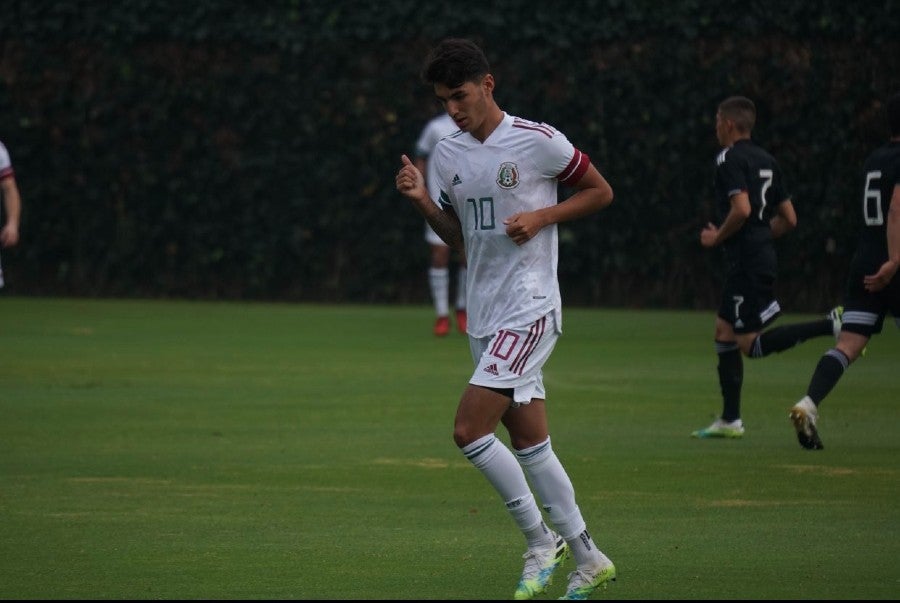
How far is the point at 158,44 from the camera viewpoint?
68.8 ft

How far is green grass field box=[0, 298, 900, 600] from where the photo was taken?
245 inches

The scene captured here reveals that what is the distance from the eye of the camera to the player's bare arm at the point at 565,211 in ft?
19.6

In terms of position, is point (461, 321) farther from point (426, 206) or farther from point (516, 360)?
point (516, 360)

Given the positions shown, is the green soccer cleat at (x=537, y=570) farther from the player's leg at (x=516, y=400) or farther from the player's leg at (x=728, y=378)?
the player's leg at (x=728, y=378)

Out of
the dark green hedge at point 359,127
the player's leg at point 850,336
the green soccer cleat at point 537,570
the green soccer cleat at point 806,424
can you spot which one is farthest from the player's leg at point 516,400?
the dark green hedge at point 359,127

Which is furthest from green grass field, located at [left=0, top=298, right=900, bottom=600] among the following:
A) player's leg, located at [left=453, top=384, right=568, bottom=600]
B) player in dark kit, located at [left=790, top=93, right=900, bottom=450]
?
player in dark kit, located at [left=790, top=93, right=900, bottom=450]

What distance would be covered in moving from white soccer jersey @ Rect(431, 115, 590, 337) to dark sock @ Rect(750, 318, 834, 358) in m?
4.43

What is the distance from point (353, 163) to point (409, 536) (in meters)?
13.7

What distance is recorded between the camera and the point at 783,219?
417 inches

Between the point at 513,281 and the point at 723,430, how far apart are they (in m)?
4.31

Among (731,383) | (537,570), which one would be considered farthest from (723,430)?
(537,570)

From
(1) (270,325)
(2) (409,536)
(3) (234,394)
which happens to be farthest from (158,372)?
(2) (409,536)

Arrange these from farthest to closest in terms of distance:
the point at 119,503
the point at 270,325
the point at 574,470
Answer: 1. the point at 270,325
2. the point at 574,470
3. the point at 119,503

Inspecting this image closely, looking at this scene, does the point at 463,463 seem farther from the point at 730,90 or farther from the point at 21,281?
the point at 21,281
